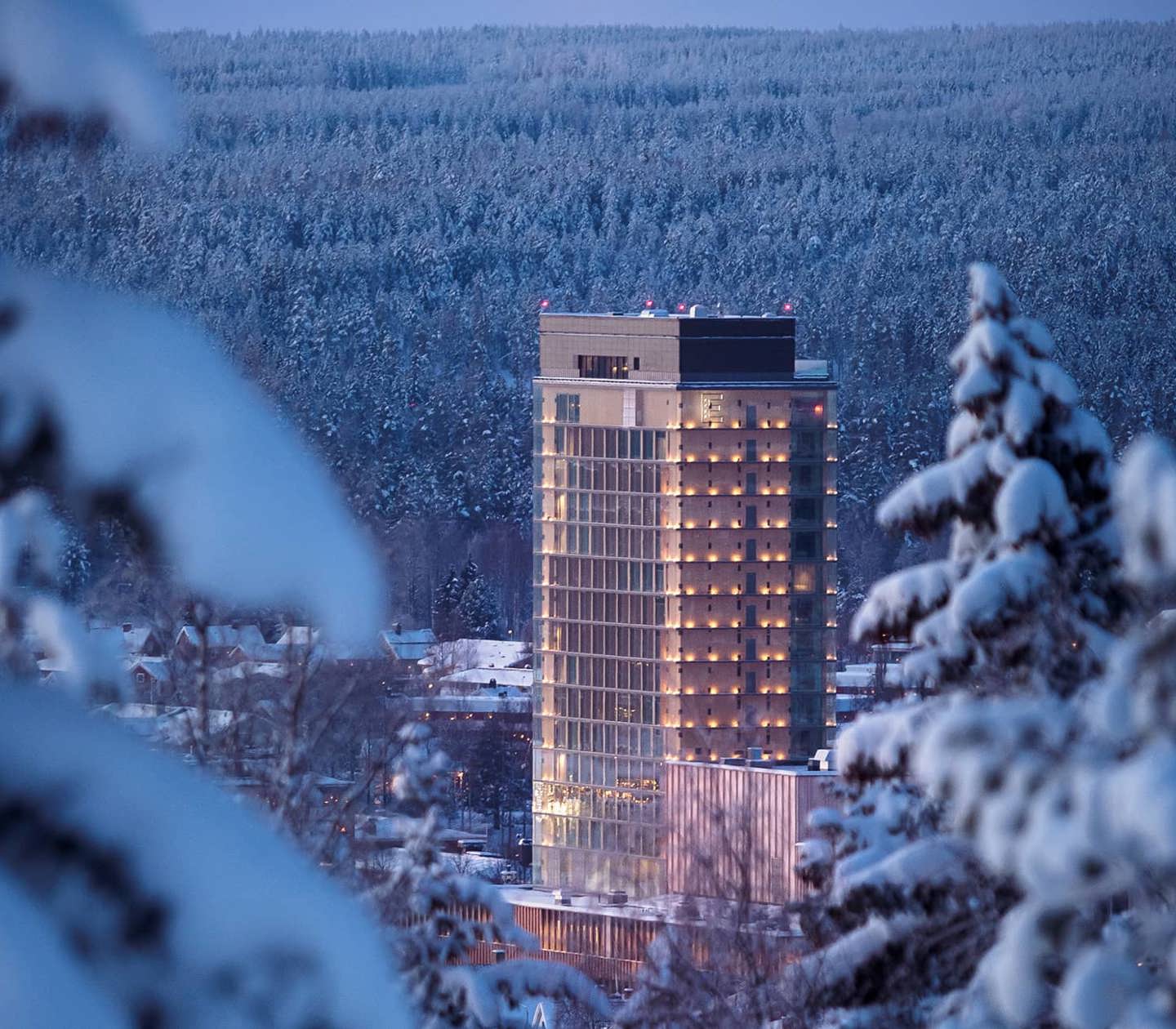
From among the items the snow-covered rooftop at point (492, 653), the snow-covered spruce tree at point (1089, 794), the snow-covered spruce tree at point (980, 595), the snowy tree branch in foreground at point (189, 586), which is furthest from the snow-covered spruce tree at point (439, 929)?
the snow-covered rooftop at point (492, 653)

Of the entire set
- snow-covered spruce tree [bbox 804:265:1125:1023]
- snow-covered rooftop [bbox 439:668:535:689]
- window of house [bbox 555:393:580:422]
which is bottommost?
snow-covered rooftop [bbox 439:668:535:689]

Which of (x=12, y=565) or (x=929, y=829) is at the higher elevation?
(x=12, y=565)

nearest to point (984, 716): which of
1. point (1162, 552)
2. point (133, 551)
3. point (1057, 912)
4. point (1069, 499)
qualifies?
point (1057, 912)

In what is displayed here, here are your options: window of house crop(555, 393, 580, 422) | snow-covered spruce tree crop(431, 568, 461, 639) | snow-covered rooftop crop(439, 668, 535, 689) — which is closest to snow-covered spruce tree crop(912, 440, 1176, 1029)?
window of house crop(555, 393, 580, 422)

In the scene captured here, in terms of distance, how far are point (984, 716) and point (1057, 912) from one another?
0.31 m

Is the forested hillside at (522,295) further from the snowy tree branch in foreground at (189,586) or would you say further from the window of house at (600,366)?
the snowy tree branch in foreground at (189,586)

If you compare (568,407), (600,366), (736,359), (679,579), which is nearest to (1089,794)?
(736,359)

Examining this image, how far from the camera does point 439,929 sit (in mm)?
13484

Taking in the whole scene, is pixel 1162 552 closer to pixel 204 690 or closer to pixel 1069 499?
pixel 1069 499

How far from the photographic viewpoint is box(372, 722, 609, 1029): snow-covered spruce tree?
12375 mm

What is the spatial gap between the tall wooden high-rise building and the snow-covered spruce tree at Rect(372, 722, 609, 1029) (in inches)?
1765

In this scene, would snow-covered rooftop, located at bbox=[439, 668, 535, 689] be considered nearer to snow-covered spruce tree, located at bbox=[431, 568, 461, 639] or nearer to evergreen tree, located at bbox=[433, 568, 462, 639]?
evergreen tree, located at bbox=[433, 568, 462, 639]

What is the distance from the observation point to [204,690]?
965 cm

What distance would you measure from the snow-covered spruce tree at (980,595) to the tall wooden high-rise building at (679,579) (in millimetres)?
49699
